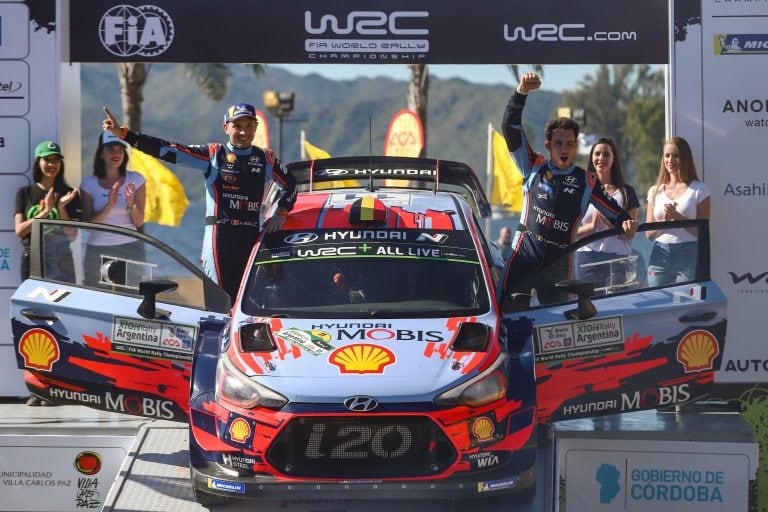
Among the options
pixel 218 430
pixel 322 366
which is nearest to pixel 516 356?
pixel 322 366

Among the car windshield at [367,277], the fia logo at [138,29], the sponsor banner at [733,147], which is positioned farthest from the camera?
the fia logo at [138,29]

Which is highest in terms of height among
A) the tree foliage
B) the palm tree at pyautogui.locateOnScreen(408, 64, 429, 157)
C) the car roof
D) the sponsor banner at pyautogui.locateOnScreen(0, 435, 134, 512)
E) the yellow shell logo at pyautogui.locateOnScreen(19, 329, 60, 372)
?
the tree foliage

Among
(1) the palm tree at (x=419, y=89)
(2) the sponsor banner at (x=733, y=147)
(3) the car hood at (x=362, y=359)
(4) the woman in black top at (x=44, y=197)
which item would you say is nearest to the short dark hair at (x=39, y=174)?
(4) the woman in black top at (x=44, y=197)

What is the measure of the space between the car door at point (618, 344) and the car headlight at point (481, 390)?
683 millimetres

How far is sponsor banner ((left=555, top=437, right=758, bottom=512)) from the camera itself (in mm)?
7094

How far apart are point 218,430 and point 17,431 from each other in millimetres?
2132

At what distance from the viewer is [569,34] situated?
8930mm

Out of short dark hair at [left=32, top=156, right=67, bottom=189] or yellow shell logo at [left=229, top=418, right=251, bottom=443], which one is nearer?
yellow shell logo at [left=229, top=418, right=251, bottom=443]

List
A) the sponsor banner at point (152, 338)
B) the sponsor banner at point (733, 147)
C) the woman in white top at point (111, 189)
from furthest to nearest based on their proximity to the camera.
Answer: the sponsor banner at point (733, 147), the woman in white top at point (111, 189), the sponsor banner at point (152, 338)

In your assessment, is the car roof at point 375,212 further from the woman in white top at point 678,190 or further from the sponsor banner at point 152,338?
the woman in white top at point 678,190

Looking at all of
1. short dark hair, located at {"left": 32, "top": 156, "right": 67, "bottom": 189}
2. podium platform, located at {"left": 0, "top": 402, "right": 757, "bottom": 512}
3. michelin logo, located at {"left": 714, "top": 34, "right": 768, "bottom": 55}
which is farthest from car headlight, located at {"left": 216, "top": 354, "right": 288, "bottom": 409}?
michelin logo, located at {"left": 714, "top": 34, "right": 768, "bottom": 55}

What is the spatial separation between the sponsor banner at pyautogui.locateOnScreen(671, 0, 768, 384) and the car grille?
3734 mm

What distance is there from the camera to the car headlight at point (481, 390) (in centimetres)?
596

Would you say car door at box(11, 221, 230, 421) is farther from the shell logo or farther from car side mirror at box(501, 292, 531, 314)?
car side mirror at box(501, 292, 531, 314)
